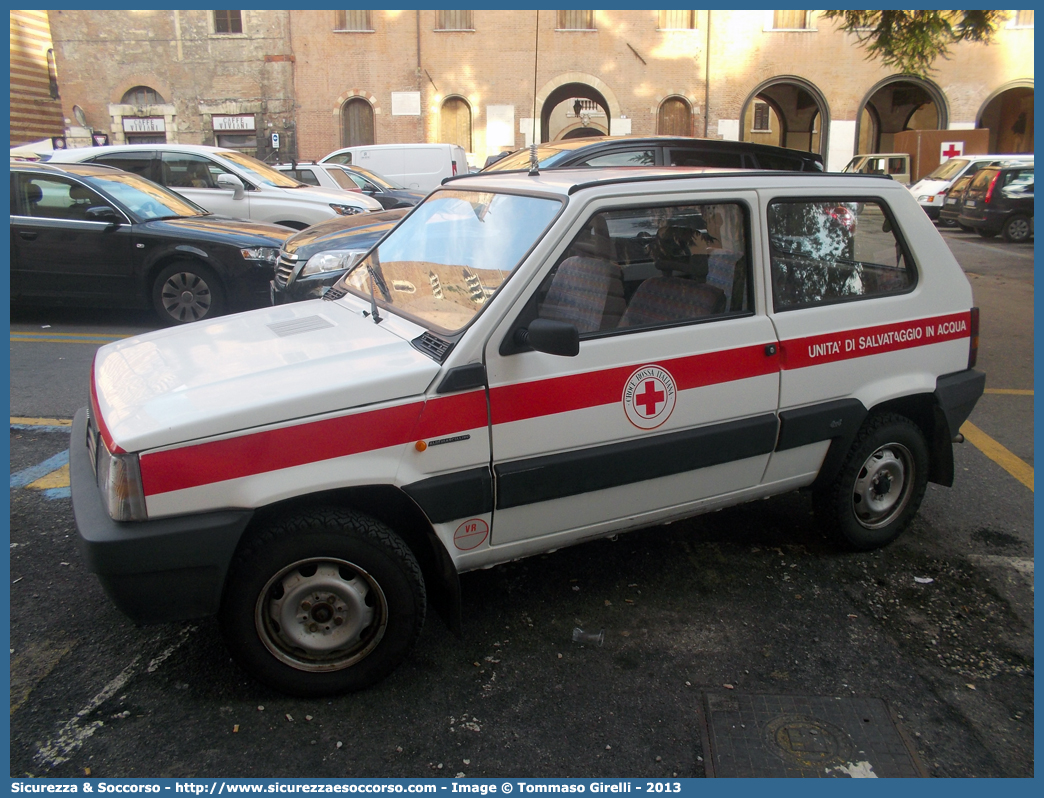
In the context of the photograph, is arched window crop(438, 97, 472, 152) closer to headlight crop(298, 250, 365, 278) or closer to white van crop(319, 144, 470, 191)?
white van crop(319, 144, 470, 191)

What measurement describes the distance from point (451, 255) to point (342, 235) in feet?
13.9

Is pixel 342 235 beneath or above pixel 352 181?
beneath

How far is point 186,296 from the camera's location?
26.9 ft

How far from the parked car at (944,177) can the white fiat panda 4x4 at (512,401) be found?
1964 cm

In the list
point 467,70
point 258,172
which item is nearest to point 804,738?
point 258,172

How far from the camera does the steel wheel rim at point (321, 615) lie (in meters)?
2.73

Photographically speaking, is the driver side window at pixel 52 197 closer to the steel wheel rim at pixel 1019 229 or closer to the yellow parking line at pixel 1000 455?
the yellow parking line at pixel 1000 455

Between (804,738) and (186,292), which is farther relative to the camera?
(186,292)

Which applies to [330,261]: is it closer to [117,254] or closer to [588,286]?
[117,254]

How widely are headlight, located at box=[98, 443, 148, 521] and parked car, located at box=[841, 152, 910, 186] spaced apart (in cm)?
2643

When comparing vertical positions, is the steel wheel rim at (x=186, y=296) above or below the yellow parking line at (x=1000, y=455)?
above

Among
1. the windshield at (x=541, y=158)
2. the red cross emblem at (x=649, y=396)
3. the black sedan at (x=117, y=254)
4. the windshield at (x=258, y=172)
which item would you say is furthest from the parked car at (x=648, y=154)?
the windshield at (x=258, y=172)

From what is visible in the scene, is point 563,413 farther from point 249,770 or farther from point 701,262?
point 249,770

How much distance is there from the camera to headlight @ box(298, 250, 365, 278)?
6.88 metres
